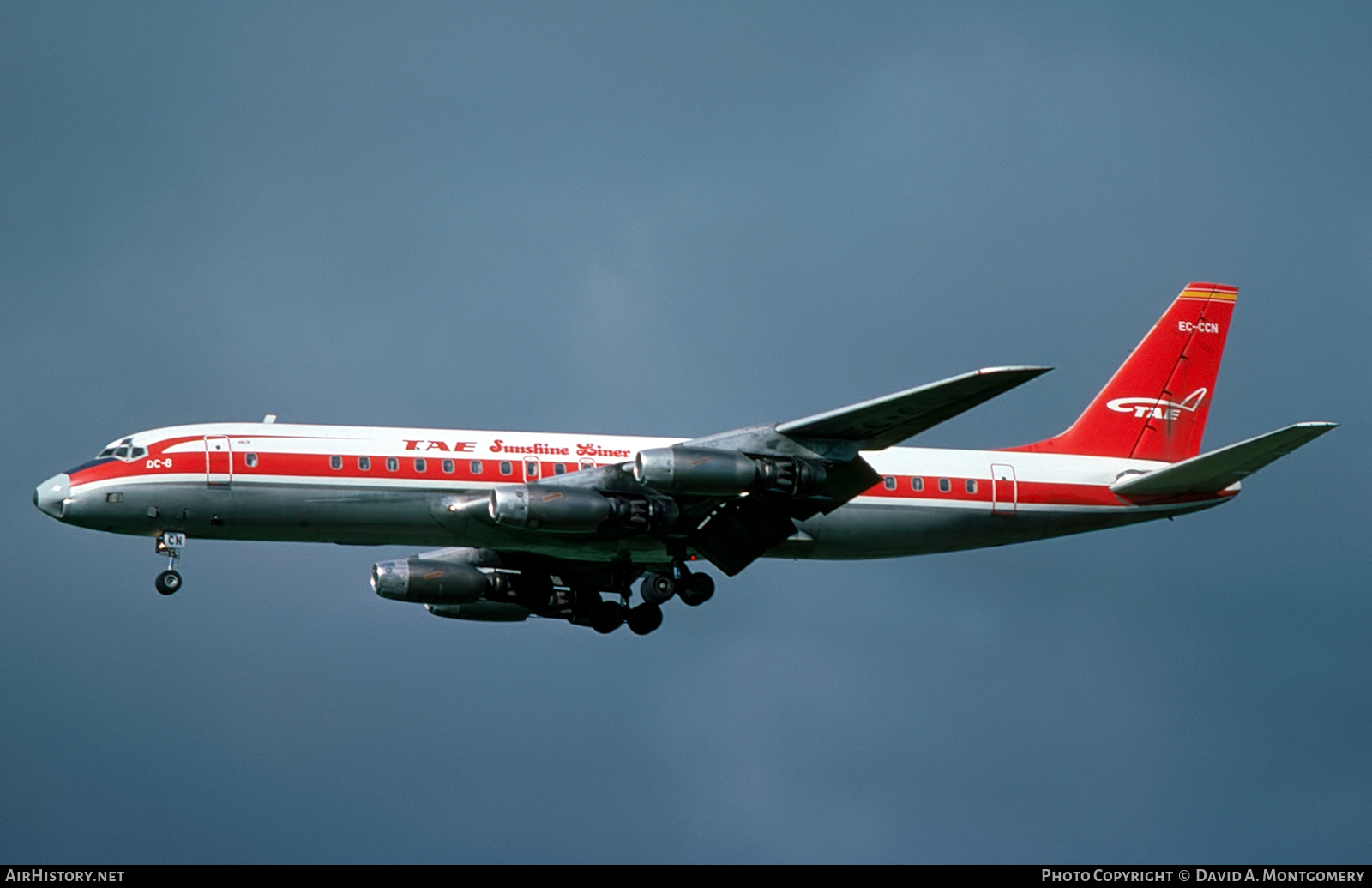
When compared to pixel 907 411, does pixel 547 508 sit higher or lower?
lower

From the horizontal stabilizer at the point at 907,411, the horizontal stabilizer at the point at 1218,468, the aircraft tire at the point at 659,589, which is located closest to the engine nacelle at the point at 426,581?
the aircraft tire at the point at 659,589

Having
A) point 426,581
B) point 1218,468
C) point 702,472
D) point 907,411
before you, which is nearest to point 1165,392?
point 1218,468

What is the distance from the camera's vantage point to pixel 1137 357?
2303 inches

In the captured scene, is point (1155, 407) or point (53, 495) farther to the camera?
point (1155, 407)

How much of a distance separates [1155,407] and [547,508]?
20.8 meters

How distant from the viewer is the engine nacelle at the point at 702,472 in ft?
153

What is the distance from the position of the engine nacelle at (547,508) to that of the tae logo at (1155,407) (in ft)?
59.5

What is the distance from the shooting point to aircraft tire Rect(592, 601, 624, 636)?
55656 mm

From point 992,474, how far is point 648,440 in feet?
32.2

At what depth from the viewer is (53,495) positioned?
4869 centimetres

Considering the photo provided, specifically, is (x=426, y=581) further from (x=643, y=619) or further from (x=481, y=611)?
(x=643, y=619)

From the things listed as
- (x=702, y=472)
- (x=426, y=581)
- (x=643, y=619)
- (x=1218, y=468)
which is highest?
(x=702, y=472)

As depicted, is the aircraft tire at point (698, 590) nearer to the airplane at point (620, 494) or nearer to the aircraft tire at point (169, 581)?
the airplane at point (620, 494)

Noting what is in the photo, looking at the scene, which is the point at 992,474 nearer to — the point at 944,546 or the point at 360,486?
the point at 944,546
